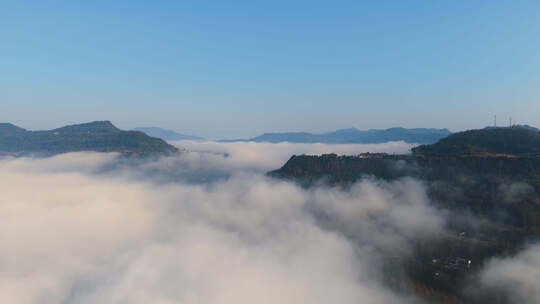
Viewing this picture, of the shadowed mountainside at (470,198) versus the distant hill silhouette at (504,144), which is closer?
the shadowed mountainside at (470,198)

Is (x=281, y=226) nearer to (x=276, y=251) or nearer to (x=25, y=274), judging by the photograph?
(x=276, y=251)

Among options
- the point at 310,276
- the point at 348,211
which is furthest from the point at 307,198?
the point at 310,276

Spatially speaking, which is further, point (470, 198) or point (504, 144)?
point (504, 144)

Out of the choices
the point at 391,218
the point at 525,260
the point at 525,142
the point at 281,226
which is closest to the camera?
the point at 525,260

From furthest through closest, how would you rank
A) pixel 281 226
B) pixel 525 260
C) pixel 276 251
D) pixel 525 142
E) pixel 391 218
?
pixel 525 142, pixel 281 226, pixel 391 218, pixel 276 251, pixel 525 260

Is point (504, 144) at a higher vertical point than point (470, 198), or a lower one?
higher

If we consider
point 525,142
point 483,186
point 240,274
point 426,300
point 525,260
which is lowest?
point 240,274

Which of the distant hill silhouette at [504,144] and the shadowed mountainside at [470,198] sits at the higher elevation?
the distant hill silhouette at [504,144]

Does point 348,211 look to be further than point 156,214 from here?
No

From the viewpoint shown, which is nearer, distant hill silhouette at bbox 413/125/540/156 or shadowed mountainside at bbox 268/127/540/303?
shadowed mountainside at bbox 268/127/540/303

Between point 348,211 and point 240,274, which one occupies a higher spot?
point 348,211

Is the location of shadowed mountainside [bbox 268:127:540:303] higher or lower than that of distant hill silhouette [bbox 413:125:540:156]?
lower
